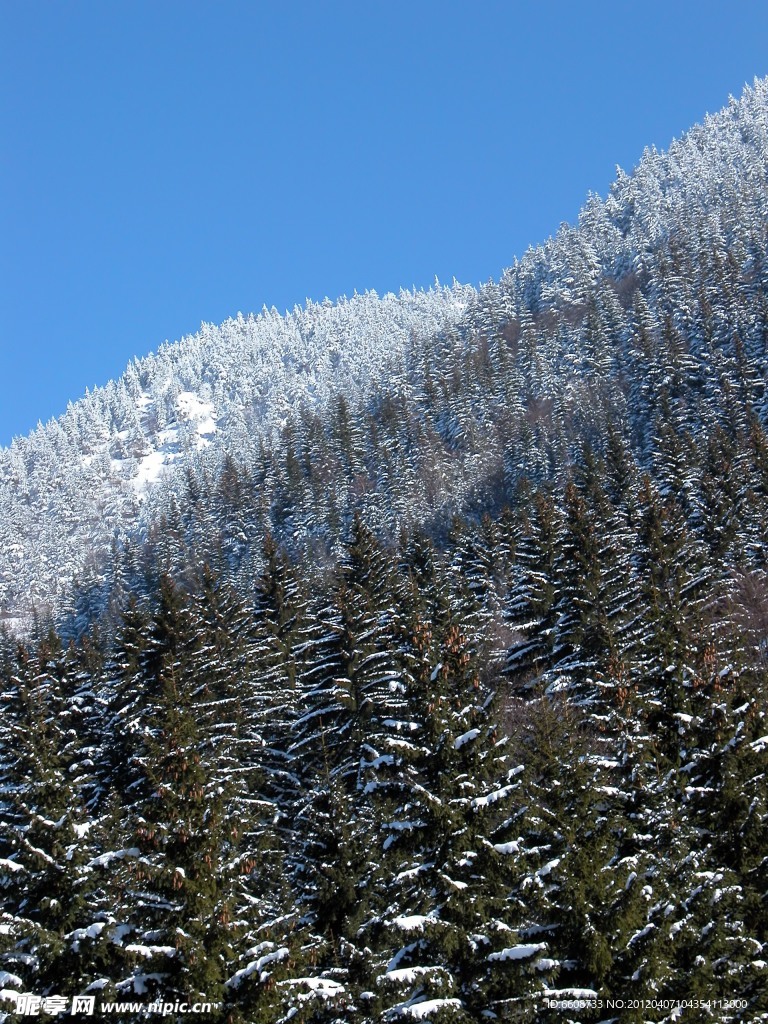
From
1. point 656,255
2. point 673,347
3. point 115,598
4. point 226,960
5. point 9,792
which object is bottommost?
point 226,960

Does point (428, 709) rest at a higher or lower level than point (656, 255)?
lower

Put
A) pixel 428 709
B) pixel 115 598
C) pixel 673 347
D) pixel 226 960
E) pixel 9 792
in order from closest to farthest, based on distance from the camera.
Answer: pixel 226 960, pixel 428 709, pixel 9 792, pixel 673 347, pixel 115 598

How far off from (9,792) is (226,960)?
333 inches

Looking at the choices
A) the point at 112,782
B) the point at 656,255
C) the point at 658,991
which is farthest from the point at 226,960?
the point at 656,255

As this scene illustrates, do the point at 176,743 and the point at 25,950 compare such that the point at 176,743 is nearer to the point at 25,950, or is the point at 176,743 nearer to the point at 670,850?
the point at 25,950

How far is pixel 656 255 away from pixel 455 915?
161 metres

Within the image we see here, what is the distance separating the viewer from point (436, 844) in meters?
17.3

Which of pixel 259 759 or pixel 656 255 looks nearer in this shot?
pixel 259 759

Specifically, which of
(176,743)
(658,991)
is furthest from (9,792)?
(658,991)

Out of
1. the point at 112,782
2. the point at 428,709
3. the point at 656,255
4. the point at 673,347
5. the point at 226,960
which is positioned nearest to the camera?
the point at 226,960

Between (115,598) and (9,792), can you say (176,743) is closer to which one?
(9,792)

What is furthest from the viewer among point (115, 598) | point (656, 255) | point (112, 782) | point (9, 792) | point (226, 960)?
point (656, 255)

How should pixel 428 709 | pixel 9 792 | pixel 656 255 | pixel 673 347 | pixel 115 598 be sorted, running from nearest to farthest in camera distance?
1. pixel 428 709
2. pixel 9 792
3. pixel 673 347
4. pixel 115 598
5. pixel 656 255

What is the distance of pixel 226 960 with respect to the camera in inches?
647
